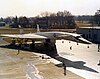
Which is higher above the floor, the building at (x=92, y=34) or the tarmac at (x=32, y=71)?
the building at (x=92, y=34)

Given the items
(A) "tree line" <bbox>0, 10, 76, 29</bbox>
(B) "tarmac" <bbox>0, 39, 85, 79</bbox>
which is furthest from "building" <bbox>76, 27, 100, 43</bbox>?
(A) "tree line" <bbox>0, 10, 76, 29</bbox>

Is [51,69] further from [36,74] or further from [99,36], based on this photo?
[99,36]

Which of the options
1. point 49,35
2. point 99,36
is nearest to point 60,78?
point 49,35

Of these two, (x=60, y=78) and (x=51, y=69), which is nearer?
(x=60, y=78)

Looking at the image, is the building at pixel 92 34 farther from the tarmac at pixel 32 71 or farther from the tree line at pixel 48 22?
the tree line at pixel 48 22

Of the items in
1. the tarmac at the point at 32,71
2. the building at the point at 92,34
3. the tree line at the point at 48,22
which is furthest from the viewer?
the tree line at the point at 48,22

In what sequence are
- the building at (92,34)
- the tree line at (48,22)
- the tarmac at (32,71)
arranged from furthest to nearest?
1. the tree line at (48,22)
2. the building at (92,34)
3. the tarmac at (32,71)

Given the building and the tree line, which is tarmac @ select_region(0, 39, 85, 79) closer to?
the building

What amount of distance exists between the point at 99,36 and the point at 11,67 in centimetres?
4020

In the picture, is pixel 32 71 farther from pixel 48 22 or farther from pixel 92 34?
pixel 48 22

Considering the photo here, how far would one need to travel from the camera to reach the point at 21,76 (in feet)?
85.8

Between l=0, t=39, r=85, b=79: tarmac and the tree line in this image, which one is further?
the tree line

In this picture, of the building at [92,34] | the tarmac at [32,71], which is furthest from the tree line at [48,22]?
the tarmac at [32,71]

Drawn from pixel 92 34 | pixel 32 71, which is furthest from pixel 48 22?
pixel 32 71
